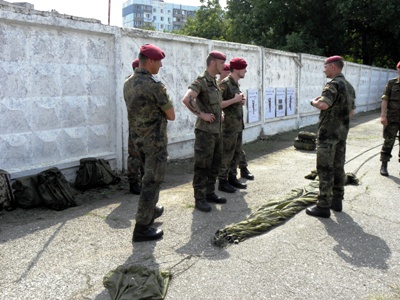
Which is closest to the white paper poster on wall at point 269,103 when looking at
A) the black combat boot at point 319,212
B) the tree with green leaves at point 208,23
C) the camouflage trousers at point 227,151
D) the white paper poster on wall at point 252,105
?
the white paper poster on wall at point 252,105

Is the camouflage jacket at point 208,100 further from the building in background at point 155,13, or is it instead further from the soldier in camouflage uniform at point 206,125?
the building in background at point 155,13

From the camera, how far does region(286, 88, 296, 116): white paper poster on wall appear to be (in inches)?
455

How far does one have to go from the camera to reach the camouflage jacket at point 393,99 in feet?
21.4

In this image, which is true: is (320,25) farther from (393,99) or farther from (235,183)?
(235,183)

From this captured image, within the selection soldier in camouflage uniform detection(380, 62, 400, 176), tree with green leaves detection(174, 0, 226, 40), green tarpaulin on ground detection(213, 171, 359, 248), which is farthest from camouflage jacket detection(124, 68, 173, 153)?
tree with green leaves detection(174, 0, 226, 40)

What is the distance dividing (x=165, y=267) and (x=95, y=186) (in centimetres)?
260

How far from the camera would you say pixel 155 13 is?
133750 millimetres

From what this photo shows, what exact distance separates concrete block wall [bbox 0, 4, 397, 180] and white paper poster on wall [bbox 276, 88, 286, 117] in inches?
149

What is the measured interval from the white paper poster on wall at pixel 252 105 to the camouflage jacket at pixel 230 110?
4.04 meters

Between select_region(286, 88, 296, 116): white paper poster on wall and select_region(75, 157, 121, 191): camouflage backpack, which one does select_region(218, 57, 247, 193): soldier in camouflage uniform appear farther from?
select_region(286, 88, 296, 116): white paper poster on wall

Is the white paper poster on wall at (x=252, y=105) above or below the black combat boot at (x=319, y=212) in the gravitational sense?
above

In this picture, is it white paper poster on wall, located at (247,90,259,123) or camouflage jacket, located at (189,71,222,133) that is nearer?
camouflage jacket, located at (189,71,222,133)

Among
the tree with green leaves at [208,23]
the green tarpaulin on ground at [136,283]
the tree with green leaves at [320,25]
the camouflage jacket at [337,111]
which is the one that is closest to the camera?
the green tarpaulin on ground at [136,283]

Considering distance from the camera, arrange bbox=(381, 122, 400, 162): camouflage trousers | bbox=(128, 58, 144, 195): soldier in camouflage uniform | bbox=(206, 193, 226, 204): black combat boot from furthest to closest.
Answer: bbox=(381, 122, 400, 162): camouflage trousers, bbox=(128, 58, 144, 195): soldier in camouflage uniform, bbox=(206, 193, 226, 204): black combat boot
